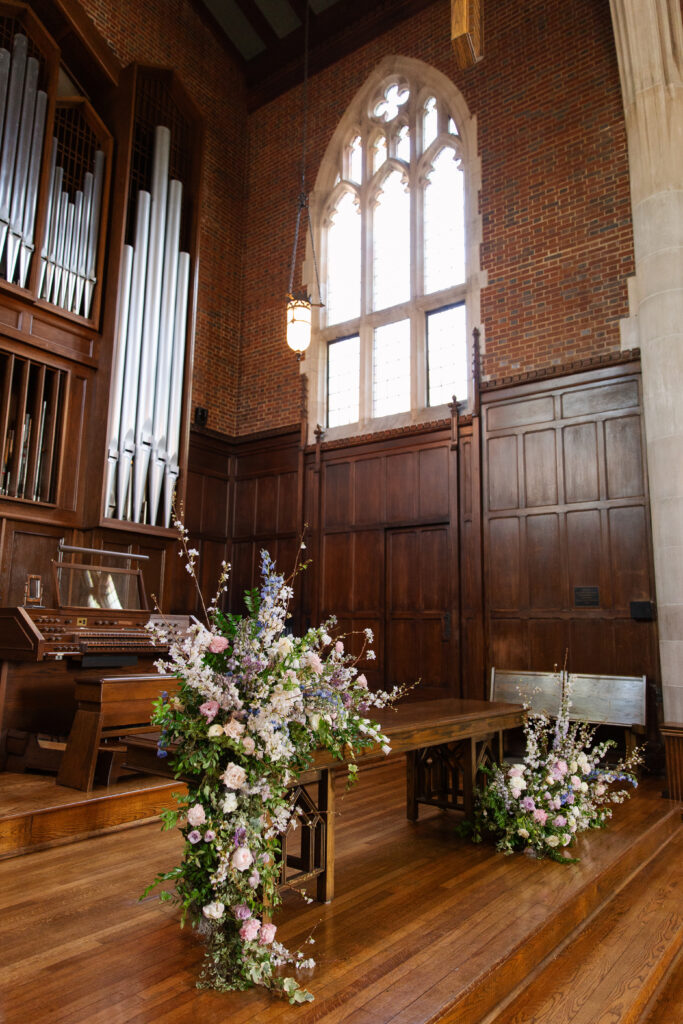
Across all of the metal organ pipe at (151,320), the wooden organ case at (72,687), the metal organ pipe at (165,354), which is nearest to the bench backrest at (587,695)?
the wooden organ case at (72,687)

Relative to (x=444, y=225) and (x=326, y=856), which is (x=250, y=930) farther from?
(x=444, y=225)

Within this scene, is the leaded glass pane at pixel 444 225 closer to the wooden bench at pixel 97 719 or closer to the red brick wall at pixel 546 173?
the red brick wall at pixel 546 173

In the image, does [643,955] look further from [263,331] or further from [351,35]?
[351,35]

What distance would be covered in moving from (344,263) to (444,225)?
4.84 ft

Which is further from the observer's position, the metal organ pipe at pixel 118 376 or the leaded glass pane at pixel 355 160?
the leaded glass pane at pixel 355 160

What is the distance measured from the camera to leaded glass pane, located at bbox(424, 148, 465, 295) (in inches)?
334

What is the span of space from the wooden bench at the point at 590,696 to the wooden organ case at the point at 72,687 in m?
3.00

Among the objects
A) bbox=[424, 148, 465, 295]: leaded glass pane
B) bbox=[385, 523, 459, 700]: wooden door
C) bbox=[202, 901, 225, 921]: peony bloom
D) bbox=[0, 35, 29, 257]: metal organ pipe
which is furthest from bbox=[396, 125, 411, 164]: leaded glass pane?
bbox=[202, 901, 225, 921]: peony bloom

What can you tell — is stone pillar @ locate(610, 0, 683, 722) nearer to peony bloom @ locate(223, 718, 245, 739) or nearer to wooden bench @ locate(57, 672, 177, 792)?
wooden bench @ locate(57, 672, 177, 792)

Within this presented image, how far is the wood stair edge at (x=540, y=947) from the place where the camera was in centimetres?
225

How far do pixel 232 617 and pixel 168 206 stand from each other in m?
7.08

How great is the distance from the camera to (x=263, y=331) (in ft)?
32.5

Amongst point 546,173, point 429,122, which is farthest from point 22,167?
point 546,173

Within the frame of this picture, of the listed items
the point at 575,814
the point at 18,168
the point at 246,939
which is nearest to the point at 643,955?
the point at 575,814
